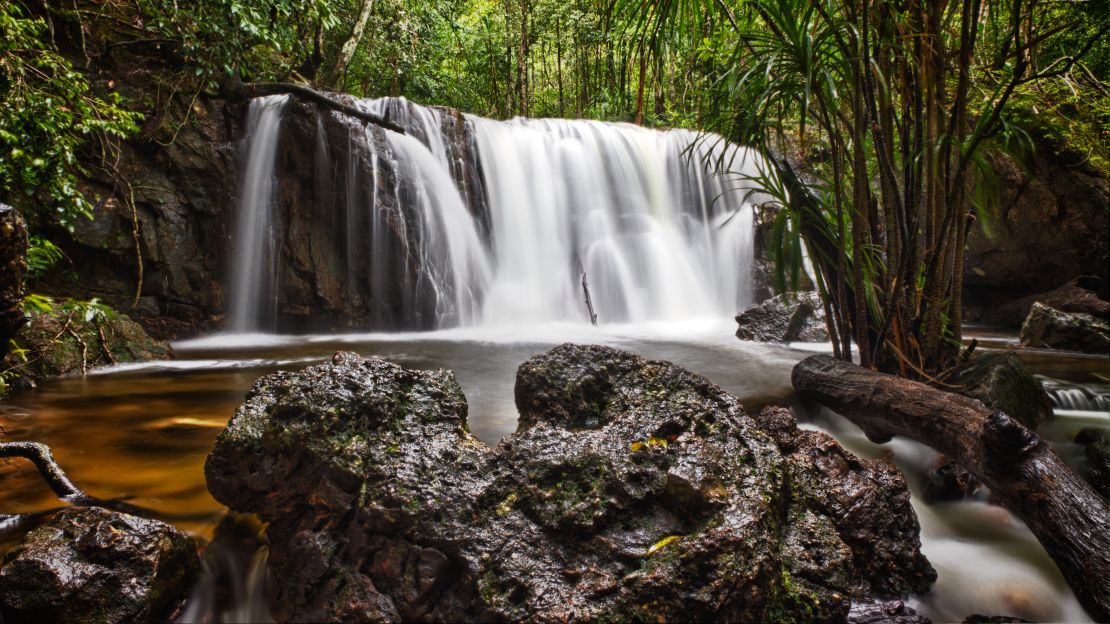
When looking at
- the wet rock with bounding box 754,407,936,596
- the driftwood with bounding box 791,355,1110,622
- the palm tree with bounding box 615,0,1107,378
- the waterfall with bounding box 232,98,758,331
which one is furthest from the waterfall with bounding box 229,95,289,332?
the driftwood with bounding box 791,355,1110,622

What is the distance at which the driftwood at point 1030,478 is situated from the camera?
1.67 m

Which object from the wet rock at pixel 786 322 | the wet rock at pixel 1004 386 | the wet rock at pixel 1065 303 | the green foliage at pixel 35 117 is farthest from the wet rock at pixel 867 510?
the wet rock at pixel 1065 303

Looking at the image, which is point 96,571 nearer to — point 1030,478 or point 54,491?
point 54,491

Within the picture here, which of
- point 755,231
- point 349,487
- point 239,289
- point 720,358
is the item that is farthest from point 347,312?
point 755,231

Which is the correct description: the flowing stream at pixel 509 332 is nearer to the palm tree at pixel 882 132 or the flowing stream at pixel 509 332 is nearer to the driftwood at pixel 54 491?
the driftwood at pixel 54 491

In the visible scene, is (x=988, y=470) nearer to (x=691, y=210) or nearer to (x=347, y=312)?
(x=347, y=312)

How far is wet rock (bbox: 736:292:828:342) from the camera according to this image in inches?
237

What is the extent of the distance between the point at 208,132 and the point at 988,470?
789cm

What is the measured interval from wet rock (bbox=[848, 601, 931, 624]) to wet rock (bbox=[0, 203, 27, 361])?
2.77 m

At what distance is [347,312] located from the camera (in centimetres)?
715

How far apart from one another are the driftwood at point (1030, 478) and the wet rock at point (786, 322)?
12.0 feet

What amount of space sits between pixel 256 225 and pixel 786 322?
656 cm

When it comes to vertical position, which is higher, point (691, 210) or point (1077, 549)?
point (691, 210)

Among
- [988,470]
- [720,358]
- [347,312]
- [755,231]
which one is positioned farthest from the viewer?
[755,231]
